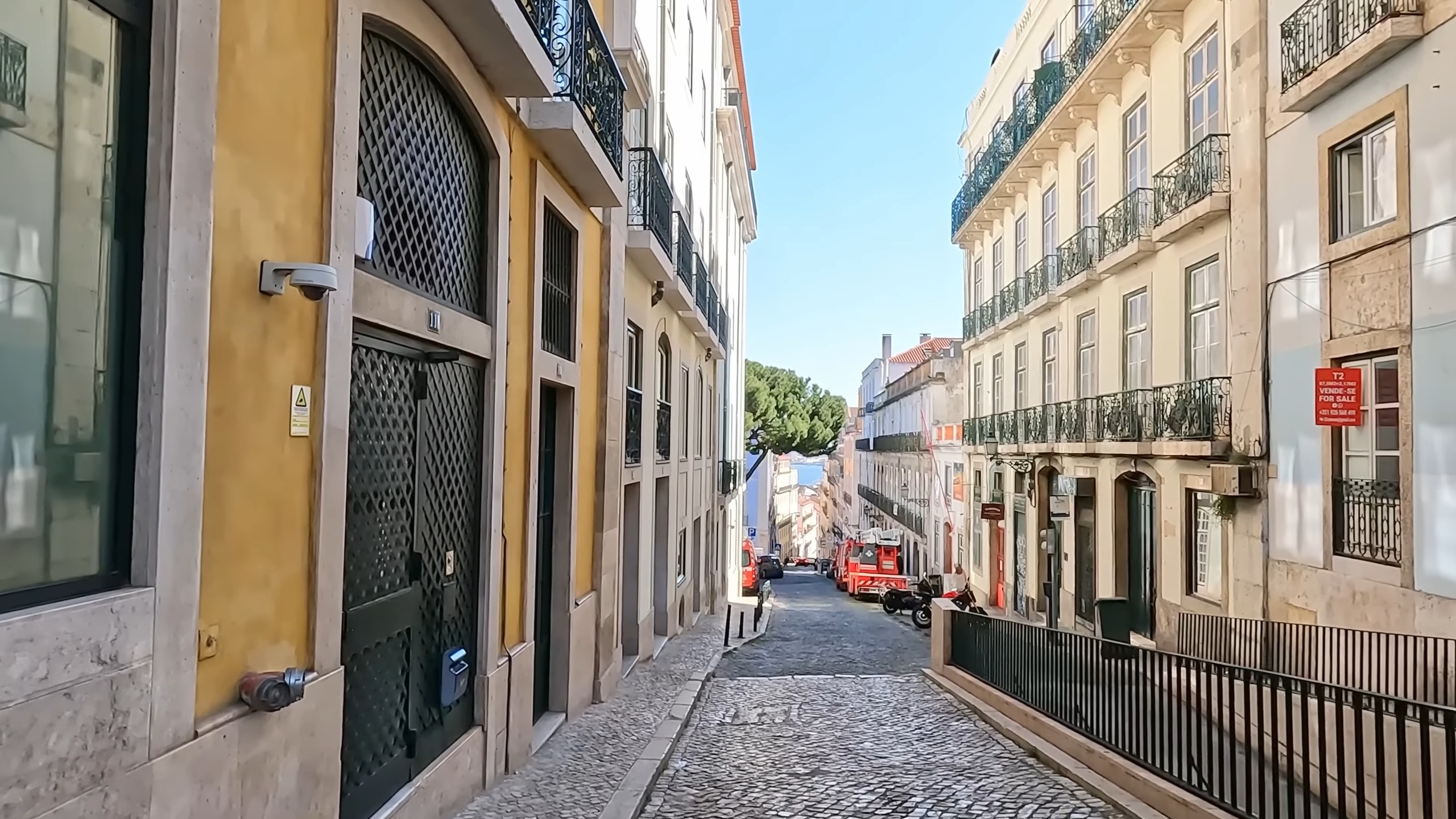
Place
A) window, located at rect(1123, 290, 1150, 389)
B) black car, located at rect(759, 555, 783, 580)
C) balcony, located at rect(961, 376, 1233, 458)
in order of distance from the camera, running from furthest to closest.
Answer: black car, located at rect(759, 555, 783, 580) < window, located at rect(1123, 290, 1150, 389) < balcony, located at rect(961, 376, 1233, 458)

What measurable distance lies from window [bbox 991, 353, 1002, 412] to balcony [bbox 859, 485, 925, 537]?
12.9m

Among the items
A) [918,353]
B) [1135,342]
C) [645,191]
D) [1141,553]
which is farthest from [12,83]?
[918,353]

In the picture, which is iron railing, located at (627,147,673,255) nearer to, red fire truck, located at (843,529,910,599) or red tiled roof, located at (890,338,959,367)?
red fire truck, located at (843,529,910,599)

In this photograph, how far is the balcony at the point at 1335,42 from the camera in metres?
8.69

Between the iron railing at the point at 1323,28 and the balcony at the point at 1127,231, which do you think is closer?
the iron railing at the point at 1323,28

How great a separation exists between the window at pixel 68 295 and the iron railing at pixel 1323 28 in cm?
1015

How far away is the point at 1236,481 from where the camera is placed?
11.7 m

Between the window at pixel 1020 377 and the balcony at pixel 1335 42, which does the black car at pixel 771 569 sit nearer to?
the window at pixel 1020 377

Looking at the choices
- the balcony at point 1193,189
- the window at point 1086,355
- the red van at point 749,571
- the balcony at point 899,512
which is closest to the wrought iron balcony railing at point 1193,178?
the balcony at point 1193,189

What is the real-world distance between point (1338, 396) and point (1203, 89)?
6.03 m

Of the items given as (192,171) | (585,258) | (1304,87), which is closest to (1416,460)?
(1304,87)

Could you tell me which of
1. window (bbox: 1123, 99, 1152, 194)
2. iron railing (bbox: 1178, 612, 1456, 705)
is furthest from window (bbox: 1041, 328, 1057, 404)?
iron railing (bbox: 1178, 612, 1456, 705)

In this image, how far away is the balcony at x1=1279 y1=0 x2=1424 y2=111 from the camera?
8688mm

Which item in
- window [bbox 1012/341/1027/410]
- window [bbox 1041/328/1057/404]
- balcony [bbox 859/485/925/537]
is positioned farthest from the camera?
balcony [bbox 859/485/925/537]
